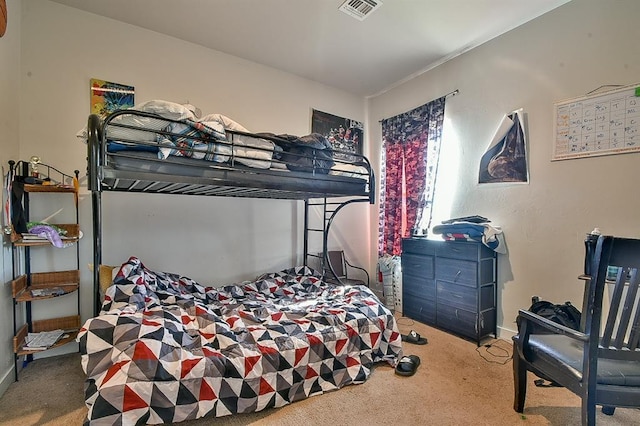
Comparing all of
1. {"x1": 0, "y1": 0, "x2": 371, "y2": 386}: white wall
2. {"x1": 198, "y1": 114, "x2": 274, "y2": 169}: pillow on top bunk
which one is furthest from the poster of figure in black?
{"x1": 198, "y1": 114, "x2": 274, "y2": 169}: pillow on top bunk

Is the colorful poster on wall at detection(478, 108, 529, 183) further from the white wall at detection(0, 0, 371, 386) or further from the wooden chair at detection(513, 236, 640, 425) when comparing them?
the white wall at detection(0, 0, 371, 386)

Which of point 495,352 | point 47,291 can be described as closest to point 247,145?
point 47,291

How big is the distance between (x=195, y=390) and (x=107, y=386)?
370 mm

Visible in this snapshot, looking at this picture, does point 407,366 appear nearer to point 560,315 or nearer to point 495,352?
point 495,352

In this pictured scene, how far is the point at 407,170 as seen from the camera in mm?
3363

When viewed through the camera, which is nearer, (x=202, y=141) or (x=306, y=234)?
(x=202, y=141)

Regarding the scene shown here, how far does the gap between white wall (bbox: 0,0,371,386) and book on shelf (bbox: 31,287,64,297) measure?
140 millimetres

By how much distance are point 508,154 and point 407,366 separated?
192cm

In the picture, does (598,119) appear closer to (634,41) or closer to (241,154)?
(634,41)

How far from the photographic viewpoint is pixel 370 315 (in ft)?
6.87

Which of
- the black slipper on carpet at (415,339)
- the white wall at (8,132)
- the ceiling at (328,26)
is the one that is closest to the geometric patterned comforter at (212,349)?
the black slipper on carpet at (415,339)

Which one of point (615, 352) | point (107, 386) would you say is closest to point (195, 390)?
point (107, 386)

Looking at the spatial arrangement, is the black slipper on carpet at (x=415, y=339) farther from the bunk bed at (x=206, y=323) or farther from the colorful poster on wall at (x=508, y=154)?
the colorful poster on wall at (x=508, y=154)

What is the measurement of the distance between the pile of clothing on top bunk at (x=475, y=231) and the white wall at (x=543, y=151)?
90 mm
